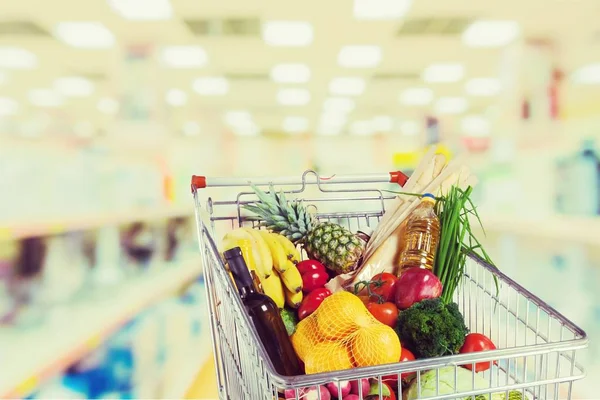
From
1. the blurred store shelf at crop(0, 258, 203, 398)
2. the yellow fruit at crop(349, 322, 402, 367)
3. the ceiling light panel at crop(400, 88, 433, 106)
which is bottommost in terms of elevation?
the blurred store shelf at crop(0, 258, 203, 398)

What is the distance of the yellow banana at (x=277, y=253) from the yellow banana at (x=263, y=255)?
0.03m

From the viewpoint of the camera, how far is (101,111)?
9.54m

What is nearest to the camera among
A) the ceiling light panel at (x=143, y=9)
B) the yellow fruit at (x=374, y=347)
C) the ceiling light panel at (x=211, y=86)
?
the yellow fruit at (x=374, y=347)

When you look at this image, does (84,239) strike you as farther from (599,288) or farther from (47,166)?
(599,288)

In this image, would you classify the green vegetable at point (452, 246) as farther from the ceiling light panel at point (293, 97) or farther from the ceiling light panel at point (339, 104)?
the ceiling light panel at point (339, 104)

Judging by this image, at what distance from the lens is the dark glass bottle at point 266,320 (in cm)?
93

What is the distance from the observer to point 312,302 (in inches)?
45.6

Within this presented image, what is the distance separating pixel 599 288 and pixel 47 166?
2.62 m

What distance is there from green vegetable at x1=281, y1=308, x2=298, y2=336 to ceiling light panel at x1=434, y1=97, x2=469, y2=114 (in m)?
8.55

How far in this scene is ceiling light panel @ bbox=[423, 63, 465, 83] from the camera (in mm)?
7043

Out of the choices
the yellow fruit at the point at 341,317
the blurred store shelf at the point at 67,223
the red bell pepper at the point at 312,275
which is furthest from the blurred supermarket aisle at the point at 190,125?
the yellow fruit at the point at 341,317

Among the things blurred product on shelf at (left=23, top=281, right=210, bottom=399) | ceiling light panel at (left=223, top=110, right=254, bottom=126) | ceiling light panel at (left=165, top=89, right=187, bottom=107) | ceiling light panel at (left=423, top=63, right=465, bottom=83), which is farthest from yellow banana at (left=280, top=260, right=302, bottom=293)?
ceiling light panel at (left=223, top=110, right=254, bottom=126)

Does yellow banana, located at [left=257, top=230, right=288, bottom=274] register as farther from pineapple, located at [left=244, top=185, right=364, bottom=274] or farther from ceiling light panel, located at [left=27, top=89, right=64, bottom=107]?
ceiling light panel, located at [left=27, top=89, right=64, bottom=107]

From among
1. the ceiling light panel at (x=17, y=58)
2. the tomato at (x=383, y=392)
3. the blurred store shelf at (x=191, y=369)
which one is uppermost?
the ceiling light panel at (x=17, y=58)
